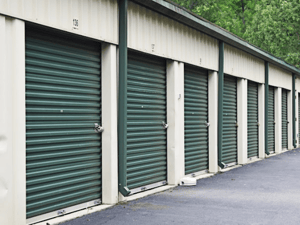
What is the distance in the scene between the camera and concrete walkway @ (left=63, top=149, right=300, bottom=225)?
6.70m

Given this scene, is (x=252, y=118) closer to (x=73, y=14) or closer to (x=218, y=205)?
(x=218, y=205)

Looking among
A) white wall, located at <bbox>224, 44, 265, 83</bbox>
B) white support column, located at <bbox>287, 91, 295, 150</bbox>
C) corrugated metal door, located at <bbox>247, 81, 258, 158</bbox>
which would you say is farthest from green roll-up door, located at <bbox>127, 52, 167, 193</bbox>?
white support column, located at <bbox>287, 91, 295, 150</bbox>

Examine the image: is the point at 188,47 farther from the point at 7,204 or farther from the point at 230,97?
the point at 7,204

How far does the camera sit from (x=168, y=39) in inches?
399

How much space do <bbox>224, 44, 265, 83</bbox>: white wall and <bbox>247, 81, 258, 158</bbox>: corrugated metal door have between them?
0.40 meters

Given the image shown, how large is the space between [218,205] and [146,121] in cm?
250

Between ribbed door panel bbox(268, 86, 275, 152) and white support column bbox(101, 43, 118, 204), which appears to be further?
ribbed door panel bbox(268, 86, 275, 152)

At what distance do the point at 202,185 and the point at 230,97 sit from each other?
17.2 ft

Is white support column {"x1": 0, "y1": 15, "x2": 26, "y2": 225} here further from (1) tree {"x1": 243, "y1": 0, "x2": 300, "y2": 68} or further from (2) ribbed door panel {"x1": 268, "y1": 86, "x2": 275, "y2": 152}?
(1) tree {"x1": 243, "y1": 0, "x2": 300, "y2": 68}

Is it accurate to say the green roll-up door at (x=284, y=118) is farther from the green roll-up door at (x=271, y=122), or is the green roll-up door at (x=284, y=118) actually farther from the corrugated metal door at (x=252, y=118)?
the corrugated metal door at (x=252, y=118)

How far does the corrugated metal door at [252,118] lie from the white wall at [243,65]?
1.32 ft

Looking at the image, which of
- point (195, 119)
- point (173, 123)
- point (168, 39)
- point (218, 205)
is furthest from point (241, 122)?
point (218, 205)

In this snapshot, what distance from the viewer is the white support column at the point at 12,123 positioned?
555 centimetres

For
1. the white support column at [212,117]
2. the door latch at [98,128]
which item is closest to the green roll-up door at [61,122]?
the door latch at [98,128]
